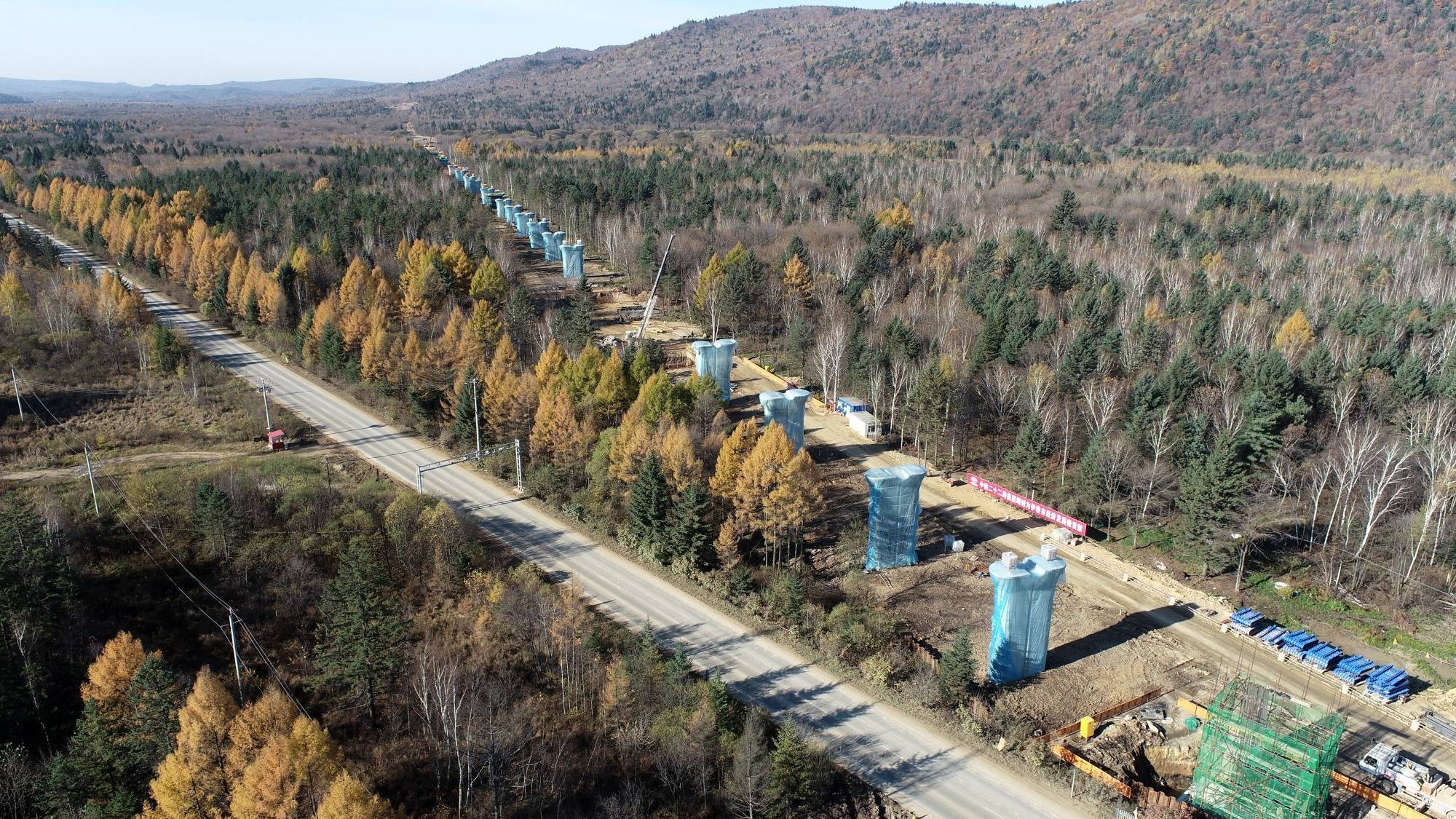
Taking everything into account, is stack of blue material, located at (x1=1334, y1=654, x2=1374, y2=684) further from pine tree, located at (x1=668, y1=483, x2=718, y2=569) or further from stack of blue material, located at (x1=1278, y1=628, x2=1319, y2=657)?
pine tree, located at (x1=668, y1=483, x2=718, y2=569)

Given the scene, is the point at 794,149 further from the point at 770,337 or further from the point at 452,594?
the point at 452,594

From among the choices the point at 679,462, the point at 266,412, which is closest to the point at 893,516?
the point at 679,462

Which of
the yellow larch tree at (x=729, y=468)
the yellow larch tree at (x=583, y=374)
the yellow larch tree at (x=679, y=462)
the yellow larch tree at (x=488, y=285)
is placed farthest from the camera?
the yellow larch tree at (x=488, y=285)

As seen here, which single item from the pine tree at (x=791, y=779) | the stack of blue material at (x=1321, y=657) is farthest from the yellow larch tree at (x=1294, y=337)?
the pine tree at (x=791, y=779)

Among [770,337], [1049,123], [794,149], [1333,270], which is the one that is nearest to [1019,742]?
[770,337]

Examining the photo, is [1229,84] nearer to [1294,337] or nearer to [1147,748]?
[1294,337]

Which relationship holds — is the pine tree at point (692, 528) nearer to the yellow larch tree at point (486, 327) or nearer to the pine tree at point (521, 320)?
the yellow larch tree at point (486, 327)
